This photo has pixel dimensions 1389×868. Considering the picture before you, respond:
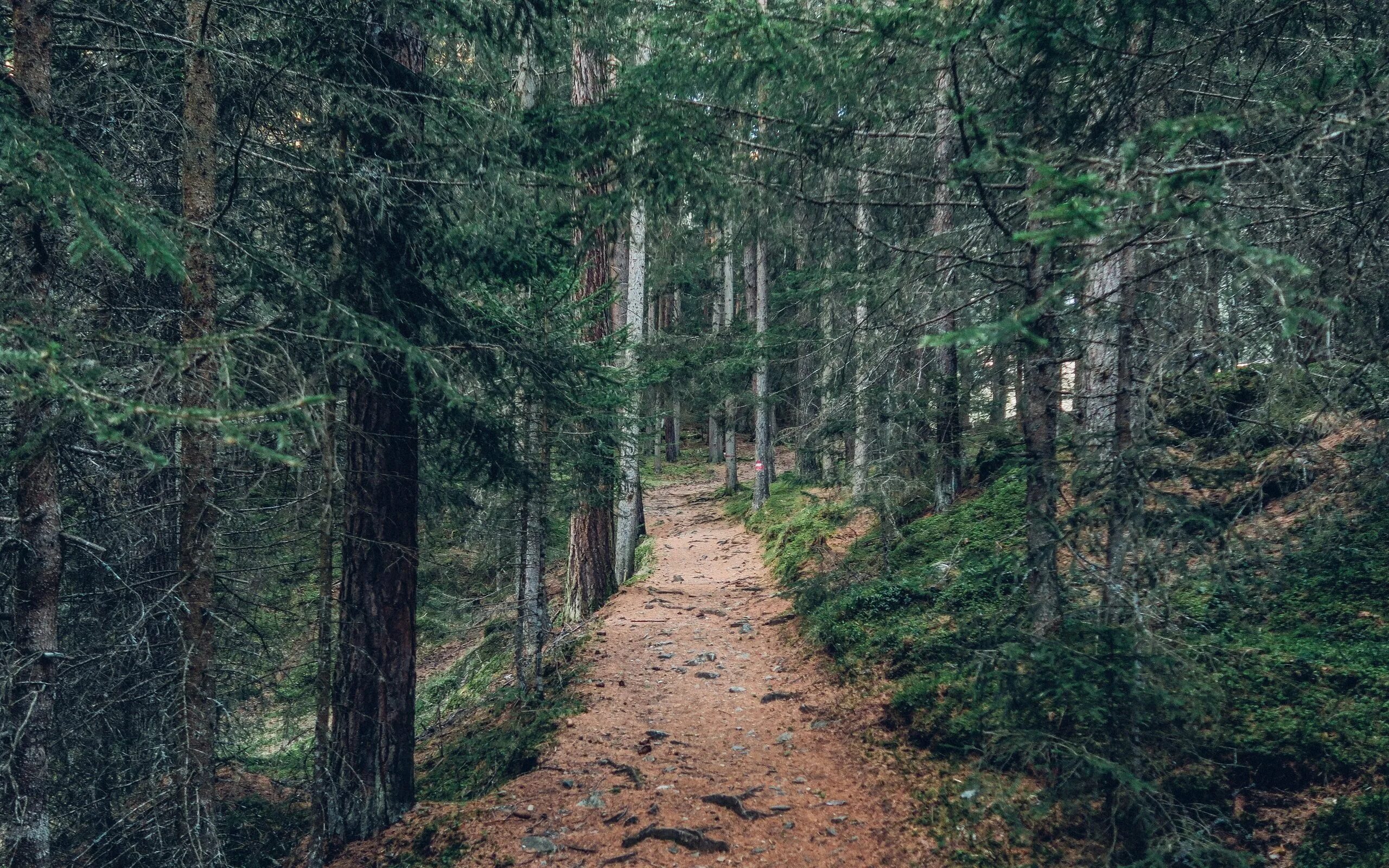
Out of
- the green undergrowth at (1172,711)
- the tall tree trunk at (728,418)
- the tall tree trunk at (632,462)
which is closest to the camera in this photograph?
the green undergrowth at (1172,711)

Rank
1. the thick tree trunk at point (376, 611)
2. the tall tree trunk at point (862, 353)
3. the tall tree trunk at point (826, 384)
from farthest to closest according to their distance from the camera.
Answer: the tall tree trunk at point (826, 384) < the tall tree trunk at point (862, 353) < the thick tree trunk at point (376, 611)

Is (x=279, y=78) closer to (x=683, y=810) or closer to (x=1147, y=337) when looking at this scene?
(x=1147, y=337)

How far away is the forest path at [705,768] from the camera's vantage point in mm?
5551

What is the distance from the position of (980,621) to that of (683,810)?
3.12 metres

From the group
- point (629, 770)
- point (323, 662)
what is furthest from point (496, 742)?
point (323, 662)

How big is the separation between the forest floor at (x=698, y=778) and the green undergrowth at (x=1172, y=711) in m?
0.62

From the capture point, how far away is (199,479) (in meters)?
4.62

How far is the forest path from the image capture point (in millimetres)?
5551

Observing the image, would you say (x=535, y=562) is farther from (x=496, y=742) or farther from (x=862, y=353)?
(x=862, y=353)

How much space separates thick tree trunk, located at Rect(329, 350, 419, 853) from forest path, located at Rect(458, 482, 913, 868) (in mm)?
1118

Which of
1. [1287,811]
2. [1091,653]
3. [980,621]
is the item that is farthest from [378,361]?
[1287,811]

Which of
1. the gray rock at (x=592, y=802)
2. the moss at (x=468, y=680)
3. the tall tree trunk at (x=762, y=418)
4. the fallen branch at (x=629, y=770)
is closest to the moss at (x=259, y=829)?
the gray rock at (x=592, y=802)

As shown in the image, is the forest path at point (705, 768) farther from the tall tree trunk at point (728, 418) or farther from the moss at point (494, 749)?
the tall tree trunk at point (728, 418)

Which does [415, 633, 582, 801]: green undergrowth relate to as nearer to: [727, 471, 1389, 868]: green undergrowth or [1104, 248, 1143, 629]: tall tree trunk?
[727, 471, 1389, 868]: green undergrowth
